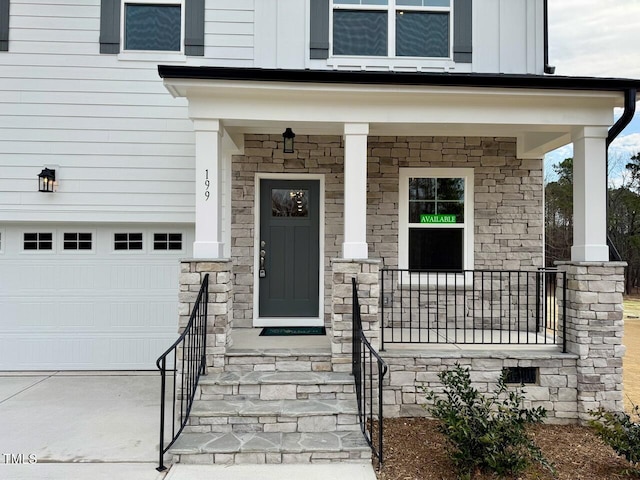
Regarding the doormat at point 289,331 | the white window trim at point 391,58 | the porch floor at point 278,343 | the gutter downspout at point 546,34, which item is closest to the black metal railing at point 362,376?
the porch floor at point 278,343

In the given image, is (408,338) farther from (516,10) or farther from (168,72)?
(516,10)

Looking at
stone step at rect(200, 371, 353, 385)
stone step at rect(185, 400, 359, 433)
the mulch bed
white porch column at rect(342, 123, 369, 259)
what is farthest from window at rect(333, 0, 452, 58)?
the mulch bed

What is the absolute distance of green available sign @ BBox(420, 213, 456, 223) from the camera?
575 cm

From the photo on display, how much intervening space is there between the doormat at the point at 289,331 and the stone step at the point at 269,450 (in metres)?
1.69

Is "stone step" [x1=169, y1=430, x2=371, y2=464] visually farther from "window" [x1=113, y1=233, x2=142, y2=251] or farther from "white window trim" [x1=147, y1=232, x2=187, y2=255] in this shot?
"window" [x1=113, y1=233, x2=142, y2=251]

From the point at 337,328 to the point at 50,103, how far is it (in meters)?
5.06

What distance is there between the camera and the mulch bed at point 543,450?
10.7 ft

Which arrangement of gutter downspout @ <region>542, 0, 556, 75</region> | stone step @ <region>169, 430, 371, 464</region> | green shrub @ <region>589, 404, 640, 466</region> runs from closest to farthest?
1. green shrub @ <region>589, 404, 640, 466</region>
2. stone step @ <region>169, 430, 371, 464</region>
3. gutter downspout @ <region>542, 0, 556, 75</region>

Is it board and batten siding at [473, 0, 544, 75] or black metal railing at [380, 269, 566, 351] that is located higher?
board and batten siding at [473, 0, 544, 75]

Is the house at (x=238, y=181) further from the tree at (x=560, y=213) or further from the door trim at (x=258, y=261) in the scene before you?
the tree at (x=560, y=213)

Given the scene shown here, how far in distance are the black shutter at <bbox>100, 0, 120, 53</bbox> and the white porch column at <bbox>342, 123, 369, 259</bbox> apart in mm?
3774

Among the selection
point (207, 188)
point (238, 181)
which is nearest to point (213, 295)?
point (207, 188)

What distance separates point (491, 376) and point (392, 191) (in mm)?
2708

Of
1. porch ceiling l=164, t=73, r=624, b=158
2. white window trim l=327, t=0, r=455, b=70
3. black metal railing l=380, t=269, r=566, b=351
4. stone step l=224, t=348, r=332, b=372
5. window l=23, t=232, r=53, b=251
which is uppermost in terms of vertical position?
white window trim l=327, t=0, r=455, b=70
